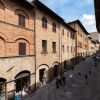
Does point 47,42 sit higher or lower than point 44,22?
lower

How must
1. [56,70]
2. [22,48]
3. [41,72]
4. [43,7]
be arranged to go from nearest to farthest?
[22,48] → [43,7] → [41,72] → [56,70]

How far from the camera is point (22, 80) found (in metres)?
17.5

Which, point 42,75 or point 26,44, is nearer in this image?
point 26,44

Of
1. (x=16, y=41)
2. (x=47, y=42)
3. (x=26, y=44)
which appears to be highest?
(x=47, y=42)

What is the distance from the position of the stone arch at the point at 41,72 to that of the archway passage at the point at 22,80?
6.75 ft

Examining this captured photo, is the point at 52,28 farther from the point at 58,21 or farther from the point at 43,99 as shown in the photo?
the point at 43,99

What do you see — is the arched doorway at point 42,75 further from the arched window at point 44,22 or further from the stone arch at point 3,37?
the stone arch at point 3,37

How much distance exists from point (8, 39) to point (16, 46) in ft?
4.85

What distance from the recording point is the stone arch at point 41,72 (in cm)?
2036

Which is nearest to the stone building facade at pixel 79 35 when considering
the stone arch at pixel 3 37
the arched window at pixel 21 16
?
the arched window at pixel 21 16

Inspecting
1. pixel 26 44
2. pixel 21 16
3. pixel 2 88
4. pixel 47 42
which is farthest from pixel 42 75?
pixel 21 16

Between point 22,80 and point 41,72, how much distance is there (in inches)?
187

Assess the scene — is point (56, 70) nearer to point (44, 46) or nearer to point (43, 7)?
point (44, 46)

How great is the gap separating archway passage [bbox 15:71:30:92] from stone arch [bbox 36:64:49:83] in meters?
2.06
